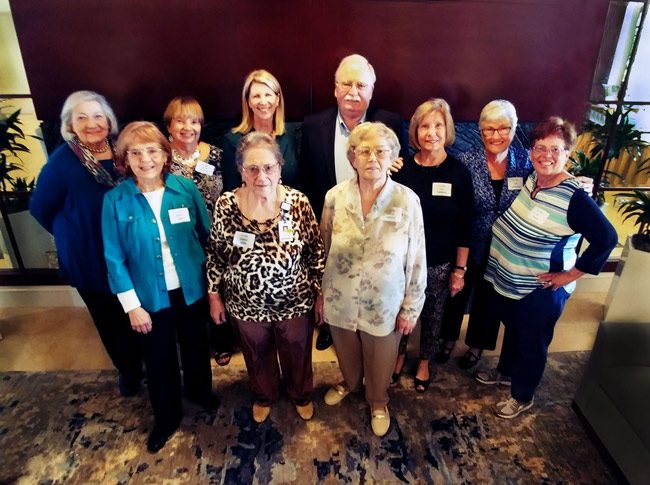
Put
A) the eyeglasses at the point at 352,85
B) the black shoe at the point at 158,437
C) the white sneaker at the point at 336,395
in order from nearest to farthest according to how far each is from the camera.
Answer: the black shoe at the point at 158,437, the eyeglasses at the point at 352,85, the white sneaker at the point at 336,395

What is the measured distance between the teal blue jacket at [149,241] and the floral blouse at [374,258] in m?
0.58

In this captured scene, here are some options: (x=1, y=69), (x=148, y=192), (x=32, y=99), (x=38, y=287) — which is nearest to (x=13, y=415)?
(x=38, y=287)

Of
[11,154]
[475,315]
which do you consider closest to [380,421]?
[475,315]

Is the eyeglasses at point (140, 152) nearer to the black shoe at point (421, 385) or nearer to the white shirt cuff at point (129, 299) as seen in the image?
the white shirt cuff at point (129, 299)

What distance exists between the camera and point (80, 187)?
1.99 meters

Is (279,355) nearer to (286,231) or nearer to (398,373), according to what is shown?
(286,231)

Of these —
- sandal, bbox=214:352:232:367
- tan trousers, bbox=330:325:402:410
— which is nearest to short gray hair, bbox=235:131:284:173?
tan trousers, bbox=330:325:402:410

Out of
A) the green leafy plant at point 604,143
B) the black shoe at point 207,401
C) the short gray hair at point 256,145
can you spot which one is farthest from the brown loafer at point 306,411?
the green leafy plant at point 604,143

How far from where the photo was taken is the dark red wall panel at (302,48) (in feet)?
8.79

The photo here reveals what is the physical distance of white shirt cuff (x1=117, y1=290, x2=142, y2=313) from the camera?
1881 millimetres

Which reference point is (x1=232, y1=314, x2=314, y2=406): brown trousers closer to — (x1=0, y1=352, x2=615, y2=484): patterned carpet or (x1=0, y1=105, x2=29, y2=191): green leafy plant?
(x1=0, y1=352, x2=615, y2=484): patterned carpet

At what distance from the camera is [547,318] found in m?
2.15

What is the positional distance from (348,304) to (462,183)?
80cm

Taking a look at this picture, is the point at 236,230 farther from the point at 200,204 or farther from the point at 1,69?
the point at 1,69
